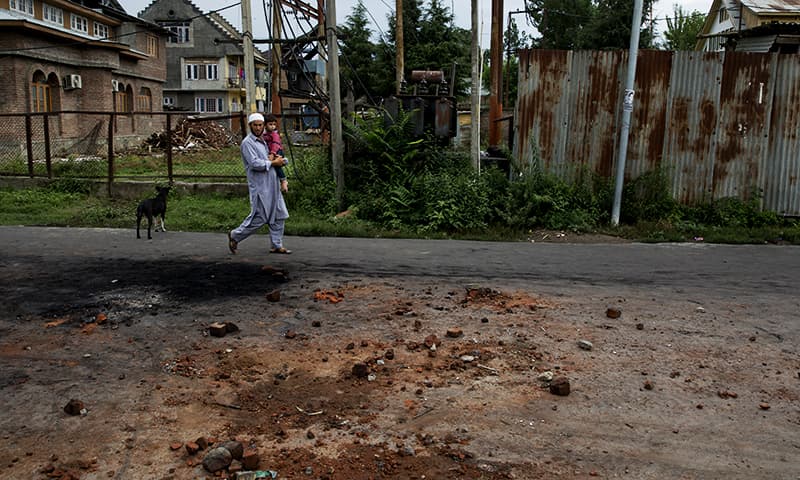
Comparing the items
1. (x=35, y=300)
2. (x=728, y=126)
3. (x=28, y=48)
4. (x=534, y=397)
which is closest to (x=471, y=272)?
(x=534, y=397)

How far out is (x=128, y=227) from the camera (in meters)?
11.9

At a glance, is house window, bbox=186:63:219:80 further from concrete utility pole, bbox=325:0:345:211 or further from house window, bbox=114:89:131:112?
concrete utility pole, bbox=325:0:345:211

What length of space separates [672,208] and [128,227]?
9.49 metres

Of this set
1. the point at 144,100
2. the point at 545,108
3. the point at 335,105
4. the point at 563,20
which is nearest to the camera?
the point at 545,108

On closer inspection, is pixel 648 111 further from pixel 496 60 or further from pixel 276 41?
pixel 276 41

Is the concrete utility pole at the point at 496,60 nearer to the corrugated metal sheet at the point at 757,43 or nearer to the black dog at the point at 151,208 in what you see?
the corrugated metal sheet at the point at 757,43

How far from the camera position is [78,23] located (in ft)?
114

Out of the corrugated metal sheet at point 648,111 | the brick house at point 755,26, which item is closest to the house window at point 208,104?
the brick house at point 755,26

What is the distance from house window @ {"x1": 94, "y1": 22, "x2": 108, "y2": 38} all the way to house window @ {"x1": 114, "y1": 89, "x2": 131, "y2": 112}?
10.6ft

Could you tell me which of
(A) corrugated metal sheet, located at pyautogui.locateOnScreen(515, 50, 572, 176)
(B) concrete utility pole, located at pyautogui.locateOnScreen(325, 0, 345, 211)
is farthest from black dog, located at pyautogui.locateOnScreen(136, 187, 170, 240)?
(A) corrugated metal sheet, located at pyautogui.locateOnScreen(515, 50, 572, 176)

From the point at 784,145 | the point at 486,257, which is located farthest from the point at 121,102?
the point at 784,145

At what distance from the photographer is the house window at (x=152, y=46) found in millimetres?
41506

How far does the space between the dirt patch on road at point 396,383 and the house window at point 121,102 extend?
3222 cm

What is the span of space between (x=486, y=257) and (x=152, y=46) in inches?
1533
